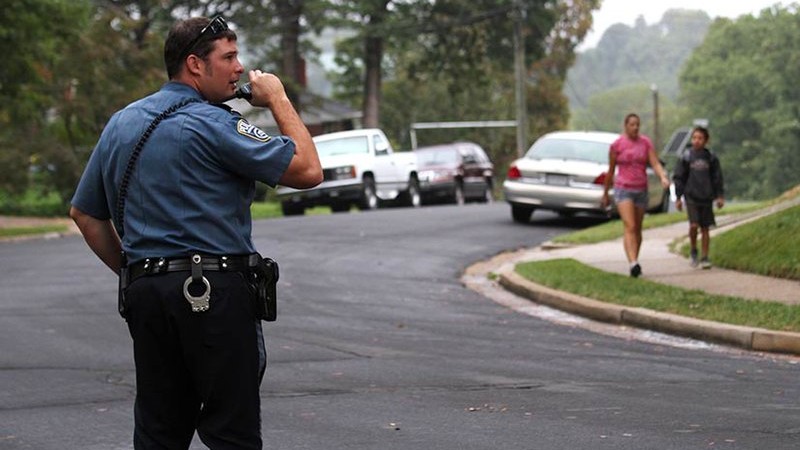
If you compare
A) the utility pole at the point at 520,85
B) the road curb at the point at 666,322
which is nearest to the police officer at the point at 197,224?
the road curb at the point at 666,322

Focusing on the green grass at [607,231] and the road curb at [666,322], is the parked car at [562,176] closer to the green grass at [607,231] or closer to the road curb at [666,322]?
the green grass at [607,231]

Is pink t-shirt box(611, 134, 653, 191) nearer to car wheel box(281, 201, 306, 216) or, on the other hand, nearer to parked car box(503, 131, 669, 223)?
parked car box(503, 131, 669, 223)

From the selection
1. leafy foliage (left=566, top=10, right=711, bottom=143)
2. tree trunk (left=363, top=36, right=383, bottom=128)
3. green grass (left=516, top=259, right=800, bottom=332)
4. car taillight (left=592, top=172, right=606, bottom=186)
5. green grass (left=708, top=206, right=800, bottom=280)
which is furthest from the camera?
leafy foliage (left=566, top=10, right=711, bottom=143)

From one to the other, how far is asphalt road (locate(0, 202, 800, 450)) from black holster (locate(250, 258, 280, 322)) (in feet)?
8.31

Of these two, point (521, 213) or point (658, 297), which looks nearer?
point (658, 297)

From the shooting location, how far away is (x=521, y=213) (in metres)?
25.4

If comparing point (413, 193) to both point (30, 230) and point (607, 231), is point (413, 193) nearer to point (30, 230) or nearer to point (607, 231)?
point (30, 230)

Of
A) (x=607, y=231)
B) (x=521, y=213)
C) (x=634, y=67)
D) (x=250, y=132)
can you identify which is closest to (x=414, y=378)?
(x=250, y=132)

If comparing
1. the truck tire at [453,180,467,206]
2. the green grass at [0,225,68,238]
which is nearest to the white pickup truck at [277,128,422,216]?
the truck tire at [453,180,467,206]

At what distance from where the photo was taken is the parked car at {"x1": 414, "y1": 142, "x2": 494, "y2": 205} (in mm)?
38156

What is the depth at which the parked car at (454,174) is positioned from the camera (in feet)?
125

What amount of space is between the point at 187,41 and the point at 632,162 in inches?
446

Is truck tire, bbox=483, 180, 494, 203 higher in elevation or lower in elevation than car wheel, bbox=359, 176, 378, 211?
lower

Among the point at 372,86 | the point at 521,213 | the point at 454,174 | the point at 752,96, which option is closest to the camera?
the point at 521,213
